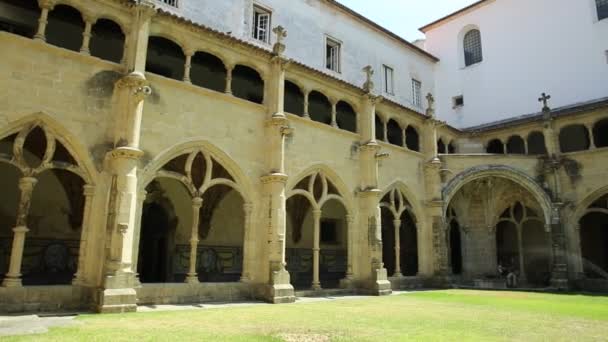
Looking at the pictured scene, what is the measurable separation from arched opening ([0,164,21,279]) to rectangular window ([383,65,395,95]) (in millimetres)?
17389

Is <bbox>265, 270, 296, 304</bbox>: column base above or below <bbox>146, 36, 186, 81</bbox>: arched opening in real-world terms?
below

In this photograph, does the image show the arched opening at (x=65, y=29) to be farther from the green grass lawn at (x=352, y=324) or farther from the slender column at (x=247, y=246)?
the green grass lawn at (x=352, y=324)

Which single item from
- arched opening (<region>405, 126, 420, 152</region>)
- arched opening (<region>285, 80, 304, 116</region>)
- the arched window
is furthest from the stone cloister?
the arched window

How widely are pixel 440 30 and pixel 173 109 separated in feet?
73.6

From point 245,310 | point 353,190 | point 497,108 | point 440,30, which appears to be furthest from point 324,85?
point 440,30

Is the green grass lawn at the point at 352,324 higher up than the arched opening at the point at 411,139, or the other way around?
the arched opening at the point at 411,139

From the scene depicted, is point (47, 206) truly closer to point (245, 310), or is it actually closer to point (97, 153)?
point (97, 153)

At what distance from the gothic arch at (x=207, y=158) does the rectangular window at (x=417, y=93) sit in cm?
1525

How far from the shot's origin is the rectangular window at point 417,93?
82.8 ft

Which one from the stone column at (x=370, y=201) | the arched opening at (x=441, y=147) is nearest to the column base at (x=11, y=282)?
the stone column at (x=370, y=201)

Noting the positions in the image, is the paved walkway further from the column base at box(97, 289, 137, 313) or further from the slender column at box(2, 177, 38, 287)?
the slender column at box(2, 177, 38, 287)

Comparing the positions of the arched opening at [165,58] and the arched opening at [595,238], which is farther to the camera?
the arched opening at [595,238]

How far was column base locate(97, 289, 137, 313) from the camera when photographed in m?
9.25

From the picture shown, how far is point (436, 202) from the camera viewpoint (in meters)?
18.7
